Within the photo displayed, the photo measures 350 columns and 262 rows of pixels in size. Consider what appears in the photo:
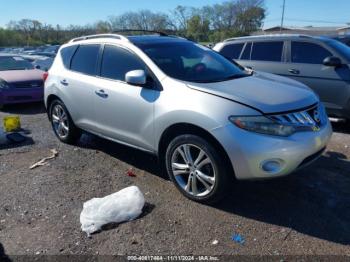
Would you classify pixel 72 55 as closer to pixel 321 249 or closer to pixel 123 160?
pixel 123 160

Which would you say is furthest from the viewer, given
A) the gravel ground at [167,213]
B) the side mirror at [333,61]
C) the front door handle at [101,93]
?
the side mirror at [333,61]

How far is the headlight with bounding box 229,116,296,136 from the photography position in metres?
3.27

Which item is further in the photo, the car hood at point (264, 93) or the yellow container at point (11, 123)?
the yellow container at point (11, 123)

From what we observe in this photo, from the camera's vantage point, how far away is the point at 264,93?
143 inches

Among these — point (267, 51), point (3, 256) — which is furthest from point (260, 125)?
point (267, 51)

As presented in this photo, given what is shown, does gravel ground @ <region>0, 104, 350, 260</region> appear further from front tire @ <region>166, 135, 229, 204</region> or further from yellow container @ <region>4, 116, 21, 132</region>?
yellow container @ <region>4, 116, 21, 132</region>

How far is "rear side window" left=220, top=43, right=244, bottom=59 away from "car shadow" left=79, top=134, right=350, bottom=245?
139 inches

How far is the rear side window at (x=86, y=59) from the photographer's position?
193 inches

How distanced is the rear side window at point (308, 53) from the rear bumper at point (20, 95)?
6145mm

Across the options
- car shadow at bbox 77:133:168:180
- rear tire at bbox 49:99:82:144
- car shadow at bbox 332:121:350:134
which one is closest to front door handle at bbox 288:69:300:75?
car shadow at bbox 332:121:350:134

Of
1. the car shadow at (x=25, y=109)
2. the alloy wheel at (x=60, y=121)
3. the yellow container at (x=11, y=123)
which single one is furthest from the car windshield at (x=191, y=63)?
the car shadow at (x=25, y=109)

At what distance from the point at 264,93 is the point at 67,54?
3.31 m

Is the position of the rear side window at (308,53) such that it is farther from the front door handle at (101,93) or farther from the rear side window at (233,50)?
the front door handle at (101,93)

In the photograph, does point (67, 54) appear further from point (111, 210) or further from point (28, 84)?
point (28, 84)
